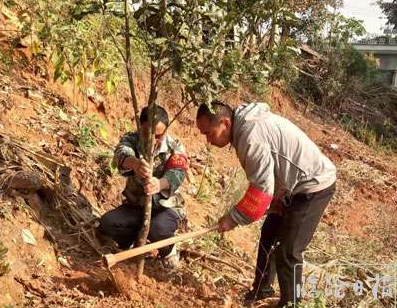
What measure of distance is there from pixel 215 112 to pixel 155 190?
0.62 meters

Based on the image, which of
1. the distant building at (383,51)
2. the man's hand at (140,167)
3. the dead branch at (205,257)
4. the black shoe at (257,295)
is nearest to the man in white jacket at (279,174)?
the black shoe at (257,295)

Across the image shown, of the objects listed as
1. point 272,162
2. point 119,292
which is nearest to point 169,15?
point 272,162

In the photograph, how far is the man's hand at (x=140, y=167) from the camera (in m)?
3.27

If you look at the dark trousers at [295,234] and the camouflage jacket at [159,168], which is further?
the camouflage jacket at [159,168]

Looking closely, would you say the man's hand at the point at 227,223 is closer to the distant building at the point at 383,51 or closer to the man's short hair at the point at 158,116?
the man's short hair at the point at 158,116

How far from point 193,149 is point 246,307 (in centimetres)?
356

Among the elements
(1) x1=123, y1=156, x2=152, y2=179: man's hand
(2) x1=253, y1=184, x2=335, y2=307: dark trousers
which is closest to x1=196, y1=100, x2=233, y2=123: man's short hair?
(1) x1=123, y1=156, x2=152, y2=179: man's hand

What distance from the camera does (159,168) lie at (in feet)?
12.1

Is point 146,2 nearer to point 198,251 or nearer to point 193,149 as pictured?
point 198,251

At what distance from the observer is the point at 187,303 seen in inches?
138

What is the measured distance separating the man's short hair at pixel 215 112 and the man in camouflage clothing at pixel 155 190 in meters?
0.34

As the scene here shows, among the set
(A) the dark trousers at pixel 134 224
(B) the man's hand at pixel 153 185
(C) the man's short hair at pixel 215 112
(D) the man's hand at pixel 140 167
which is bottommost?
(A) the dark trousers at pixel 134 224

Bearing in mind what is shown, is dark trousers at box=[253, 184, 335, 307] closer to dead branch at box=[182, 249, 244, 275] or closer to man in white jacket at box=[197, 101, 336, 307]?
man in white jacket at box=[197, 101, 336, 307]

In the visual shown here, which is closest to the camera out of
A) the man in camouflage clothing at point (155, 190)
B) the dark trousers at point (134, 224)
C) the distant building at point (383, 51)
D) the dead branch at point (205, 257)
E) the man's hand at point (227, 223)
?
the man's hand at point (227, 223)
